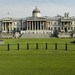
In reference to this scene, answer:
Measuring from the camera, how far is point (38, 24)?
124562 mm

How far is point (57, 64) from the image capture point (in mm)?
20656

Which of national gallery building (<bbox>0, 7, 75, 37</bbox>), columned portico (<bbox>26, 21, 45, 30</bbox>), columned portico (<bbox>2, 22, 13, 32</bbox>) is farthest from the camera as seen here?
columned portico (<bbox>2, 22, 13, 32</bbox>)

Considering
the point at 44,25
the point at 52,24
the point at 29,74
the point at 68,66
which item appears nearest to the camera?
the point at 29,74

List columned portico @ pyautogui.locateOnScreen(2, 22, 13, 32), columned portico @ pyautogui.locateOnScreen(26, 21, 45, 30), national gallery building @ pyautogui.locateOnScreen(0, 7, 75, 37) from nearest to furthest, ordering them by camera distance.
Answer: columned portico @ pyautogui.locateOnScreen(26, 21, 45, 30) → national gallery building @ pyautogui.locateOnScreen(0, 7, 75, 37) → columned portico @ pyautogui.locateOnScreen(2, 22, 13, 32)

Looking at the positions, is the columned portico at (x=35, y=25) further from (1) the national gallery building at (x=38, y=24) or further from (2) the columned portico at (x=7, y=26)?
(2) the columned portico at (x=7, y=26)

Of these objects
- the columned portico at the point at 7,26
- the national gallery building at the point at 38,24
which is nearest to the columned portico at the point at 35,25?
the national gallery building at the point at 38,24

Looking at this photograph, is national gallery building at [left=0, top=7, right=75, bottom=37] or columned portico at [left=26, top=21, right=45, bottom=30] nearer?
columned portico at [left=26, top=21, right=45, bottom=30]

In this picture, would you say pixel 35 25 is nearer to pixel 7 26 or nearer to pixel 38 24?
pixel 38 24

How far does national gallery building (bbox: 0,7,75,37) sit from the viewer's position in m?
123

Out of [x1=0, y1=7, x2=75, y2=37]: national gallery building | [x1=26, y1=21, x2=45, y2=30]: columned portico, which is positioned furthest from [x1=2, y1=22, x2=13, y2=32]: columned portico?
[x1=26, y1=21, x2=45, y2=30]: columned portico

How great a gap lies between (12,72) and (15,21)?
4763 inches

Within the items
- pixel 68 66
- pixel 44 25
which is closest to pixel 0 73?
pixel 68 66

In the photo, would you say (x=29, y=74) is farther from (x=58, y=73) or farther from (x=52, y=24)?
(x=52, y=24)

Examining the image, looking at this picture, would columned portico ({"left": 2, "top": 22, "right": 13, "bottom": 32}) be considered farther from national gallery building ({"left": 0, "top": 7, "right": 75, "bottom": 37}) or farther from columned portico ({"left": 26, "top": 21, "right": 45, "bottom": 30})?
columned portico ({"left": 26, "top": 21, "right": 45, "bottom": 30})
